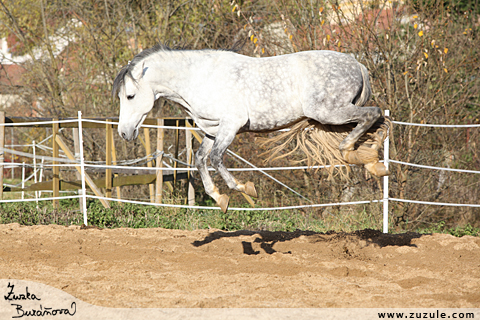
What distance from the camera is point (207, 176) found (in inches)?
169

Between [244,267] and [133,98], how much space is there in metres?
1.86

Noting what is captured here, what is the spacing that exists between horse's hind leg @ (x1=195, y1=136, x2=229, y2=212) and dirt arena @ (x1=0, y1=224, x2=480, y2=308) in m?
0.65

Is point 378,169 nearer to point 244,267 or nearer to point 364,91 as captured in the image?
point 364,91

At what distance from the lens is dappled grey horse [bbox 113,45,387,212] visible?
404cm

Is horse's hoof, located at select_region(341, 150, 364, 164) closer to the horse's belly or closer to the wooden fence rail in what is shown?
the horse's belly

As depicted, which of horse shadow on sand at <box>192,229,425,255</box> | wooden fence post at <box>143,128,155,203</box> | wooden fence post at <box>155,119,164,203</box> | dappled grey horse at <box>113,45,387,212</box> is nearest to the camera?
dappled grey horse at <box>113,45,387,212</box>

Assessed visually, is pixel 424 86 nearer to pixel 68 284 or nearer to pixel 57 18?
pixel 68 284

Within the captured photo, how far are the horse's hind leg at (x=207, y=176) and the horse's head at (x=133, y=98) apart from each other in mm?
646

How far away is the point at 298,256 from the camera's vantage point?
185 inches

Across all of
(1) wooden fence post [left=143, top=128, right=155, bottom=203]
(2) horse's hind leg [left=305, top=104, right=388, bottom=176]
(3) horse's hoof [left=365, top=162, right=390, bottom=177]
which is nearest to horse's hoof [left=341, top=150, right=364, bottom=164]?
(2) horse's hind leg [left=305, top=104, right=388, bottom=176]

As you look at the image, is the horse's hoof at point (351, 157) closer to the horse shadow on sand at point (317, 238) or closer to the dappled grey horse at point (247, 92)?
the dappled grey horse at point (247, 92)

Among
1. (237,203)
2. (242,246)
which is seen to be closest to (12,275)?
(242,246)

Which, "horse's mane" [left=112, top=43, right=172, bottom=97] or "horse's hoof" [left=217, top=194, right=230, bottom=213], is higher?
"horse's mane" [left=112, top=43, right=172, bottom=97]

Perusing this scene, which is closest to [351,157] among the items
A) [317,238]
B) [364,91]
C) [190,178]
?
[364,91]
